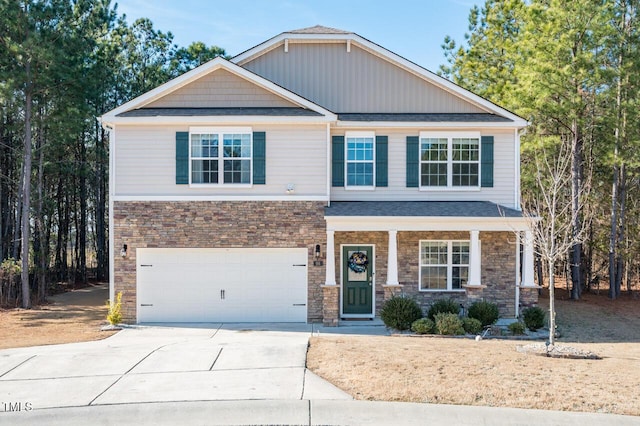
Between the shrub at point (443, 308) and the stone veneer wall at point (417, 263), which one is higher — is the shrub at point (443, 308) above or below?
below

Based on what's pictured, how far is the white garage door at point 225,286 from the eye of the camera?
16578 mm

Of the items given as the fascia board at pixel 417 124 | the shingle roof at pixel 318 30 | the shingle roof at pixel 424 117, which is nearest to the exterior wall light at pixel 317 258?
the fascia board at pixel 417 124

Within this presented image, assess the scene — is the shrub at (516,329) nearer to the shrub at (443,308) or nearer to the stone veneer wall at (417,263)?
the shrub at (443,308)

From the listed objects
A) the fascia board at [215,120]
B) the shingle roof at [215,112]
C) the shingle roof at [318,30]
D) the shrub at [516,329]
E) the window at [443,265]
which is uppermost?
the shingle roof at [318,30]

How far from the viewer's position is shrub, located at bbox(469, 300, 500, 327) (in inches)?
602

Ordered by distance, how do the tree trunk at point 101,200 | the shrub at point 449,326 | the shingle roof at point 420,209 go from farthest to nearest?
the tree trunk at point 101,200
the shingle roof at point 420,209
the shrub at point 449,326

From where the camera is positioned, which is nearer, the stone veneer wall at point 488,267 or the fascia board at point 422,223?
the fascia board at point 422,223

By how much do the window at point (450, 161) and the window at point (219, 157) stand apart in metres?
5.17

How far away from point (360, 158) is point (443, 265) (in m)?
3.88

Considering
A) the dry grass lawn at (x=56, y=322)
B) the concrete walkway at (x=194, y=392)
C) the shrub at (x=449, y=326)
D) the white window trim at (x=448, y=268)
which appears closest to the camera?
the concrete walkway at (x=194, y=392)

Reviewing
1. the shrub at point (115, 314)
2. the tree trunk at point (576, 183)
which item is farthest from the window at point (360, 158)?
the tree trunk at point (576, 183)

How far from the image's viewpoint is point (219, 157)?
1645 cm

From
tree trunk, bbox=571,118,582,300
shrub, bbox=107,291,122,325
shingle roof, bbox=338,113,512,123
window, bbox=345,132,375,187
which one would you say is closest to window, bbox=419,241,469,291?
window, bbox=345,132,375,187

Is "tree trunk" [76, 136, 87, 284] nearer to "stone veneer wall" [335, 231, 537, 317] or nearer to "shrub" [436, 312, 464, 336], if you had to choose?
"stone veneer wall" [335, 231, 537, 317]
